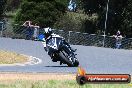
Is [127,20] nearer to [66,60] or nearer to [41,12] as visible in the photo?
[41,12]

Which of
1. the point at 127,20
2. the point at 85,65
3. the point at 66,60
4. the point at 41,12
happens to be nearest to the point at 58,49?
the point at 66,60

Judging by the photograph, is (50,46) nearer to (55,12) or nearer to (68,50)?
(68,50)

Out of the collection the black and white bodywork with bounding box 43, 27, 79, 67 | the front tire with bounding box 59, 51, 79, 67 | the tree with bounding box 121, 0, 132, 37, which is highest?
the black and white bodywork with bounding box 43, 27, 79, 67

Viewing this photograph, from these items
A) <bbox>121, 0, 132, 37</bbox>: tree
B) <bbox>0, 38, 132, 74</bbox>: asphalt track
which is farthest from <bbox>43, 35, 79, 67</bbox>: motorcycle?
<bbox>121, 0, 132, 37</bbox>: tree

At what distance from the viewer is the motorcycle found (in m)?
17.0

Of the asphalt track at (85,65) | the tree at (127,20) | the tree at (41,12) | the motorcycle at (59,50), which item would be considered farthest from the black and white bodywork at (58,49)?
the tree at (41,12)

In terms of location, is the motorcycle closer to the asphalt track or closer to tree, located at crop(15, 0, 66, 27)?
the asphalt track

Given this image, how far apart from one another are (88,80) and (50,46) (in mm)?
7851

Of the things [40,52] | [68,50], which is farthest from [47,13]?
[68,50]

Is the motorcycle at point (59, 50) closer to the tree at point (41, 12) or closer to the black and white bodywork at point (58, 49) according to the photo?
the black and white bodywork at point (58, 49)

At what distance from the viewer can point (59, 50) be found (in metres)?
17.4

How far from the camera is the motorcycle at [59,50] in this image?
17.0 m

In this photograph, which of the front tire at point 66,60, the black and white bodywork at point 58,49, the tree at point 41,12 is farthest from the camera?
the tree at point 41,12

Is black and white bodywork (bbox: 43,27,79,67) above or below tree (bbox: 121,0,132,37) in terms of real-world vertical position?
above
